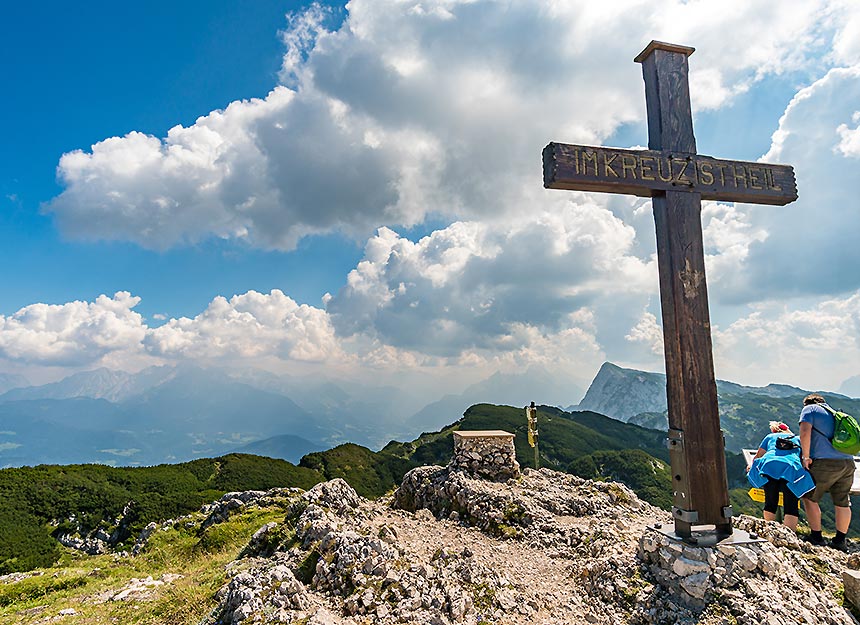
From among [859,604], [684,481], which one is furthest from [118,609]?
[859,604]

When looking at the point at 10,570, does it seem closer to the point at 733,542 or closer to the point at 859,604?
the point at 733,542

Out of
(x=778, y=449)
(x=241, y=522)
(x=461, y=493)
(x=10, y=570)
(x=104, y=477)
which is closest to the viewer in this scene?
(x=778, y=449)

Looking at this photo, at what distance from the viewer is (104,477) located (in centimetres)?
2697

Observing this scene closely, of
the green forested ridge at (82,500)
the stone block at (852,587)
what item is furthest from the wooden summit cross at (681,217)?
the green forested ridge at (82,500)

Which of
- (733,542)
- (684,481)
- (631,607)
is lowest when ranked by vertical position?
(631,607)

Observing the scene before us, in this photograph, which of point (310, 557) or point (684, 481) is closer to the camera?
point (684, 481)

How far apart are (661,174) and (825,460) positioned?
244 inches

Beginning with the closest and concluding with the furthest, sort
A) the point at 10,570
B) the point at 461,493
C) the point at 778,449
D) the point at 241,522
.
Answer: the point at 778,449 < the point at 461,493 < the point at 241,522 < the point at 10,570

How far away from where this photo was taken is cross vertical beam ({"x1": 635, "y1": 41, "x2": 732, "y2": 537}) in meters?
7.23

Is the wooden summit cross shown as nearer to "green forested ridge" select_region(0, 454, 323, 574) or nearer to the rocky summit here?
the rocky summit

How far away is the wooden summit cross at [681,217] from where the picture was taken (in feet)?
23.8

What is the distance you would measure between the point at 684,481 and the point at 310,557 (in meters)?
6.33

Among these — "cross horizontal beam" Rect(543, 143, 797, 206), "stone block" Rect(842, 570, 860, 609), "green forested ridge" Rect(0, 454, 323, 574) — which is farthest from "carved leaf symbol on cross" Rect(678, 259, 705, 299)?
"green forested ridge" Rect(0, 454, 323, 574)

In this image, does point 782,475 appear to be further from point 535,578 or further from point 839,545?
point 535,578
